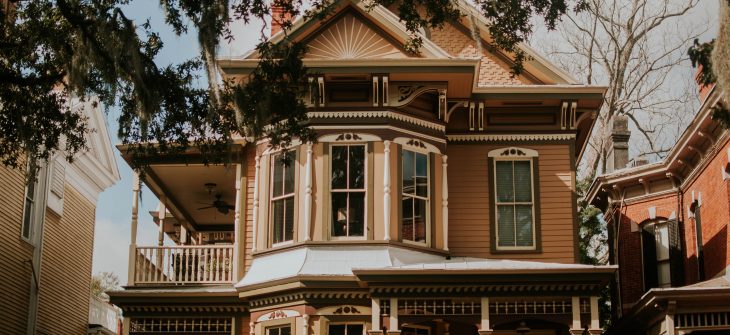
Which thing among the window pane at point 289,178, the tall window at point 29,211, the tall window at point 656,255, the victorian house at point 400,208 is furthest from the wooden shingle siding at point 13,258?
the tall window at point 656,255

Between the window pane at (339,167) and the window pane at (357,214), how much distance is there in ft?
0.96

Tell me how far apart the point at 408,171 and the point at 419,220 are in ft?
3.21

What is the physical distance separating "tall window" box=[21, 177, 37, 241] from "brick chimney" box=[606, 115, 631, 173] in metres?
15.0

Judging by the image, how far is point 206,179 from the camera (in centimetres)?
2638

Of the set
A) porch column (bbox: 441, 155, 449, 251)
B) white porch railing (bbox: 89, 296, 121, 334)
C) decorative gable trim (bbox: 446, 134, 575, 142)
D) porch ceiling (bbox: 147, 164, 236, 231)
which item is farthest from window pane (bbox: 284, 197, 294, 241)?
white porch railing (bbox: 89, 296, 121, 334)

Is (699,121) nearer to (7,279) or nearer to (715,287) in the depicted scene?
(715,287)

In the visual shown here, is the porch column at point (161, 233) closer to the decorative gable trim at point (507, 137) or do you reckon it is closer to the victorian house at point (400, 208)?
the victorian house at point (400, 208)

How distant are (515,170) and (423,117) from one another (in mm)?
2346

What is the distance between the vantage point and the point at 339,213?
21.9 m

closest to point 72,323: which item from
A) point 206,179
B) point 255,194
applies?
point 206,179

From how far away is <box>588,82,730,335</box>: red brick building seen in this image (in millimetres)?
20047

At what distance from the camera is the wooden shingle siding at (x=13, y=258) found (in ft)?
84.1

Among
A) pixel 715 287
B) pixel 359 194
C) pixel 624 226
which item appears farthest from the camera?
pixel 624 226

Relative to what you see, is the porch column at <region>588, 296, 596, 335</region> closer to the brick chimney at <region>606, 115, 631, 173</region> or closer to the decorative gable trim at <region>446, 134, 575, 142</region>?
the decorative gable trim at <region>446, 134, 575, 142</region>
